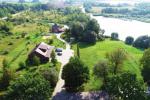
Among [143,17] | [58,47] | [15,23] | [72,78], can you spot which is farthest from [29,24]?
[72,78]

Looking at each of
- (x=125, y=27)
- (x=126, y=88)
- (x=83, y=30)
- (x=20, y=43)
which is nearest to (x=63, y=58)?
(x=20, y=43)

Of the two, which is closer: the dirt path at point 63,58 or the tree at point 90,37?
the dirt path at point 63,58

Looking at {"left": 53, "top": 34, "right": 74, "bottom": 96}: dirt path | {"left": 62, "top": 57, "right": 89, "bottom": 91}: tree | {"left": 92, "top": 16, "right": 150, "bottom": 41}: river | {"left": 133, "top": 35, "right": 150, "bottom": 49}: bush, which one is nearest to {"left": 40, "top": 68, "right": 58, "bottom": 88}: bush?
{"left": 53, "top": 34, "right": 74, "bottom": 96}: dirt path

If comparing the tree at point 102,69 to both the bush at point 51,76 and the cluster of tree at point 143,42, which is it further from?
the cluster of tree at point 143,42

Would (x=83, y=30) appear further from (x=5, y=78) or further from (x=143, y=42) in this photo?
(x=5, y=78)

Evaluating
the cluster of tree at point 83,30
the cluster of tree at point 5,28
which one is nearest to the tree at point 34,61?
the cluster of tree at point 83,30

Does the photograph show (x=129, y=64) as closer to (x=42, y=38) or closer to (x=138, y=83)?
(x=138, y=83)

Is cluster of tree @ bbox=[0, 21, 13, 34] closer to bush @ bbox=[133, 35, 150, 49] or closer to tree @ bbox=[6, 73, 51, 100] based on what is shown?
bush @ bbox=[133, 35, 150, 49]
